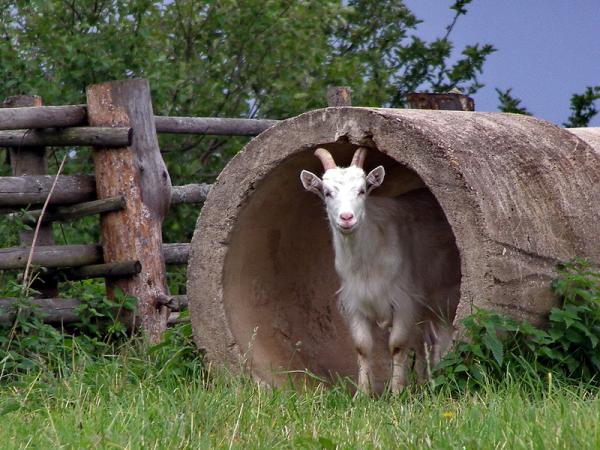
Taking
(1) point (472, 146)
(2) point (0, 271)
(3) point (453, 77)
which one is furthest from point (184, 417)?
(3) point (453, 77)

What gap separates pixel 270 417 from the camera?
550cm

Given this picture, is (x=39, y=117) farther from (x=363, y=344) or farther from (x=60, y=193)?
(x=363, y=344)

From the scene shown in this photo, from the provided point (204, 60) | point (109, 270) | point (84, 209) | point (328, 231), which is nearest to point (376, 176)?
point (328, 231)

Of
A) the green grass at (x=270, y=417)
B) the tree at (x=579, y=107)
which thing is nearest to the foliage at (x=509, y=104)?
the tree at (x=579, y=107)

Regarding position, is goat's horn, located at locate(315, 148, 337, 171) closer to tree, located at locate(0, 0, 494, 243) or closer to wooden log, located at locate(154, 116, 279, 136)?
wooden log, located at locate(154, 116, 279, 136)

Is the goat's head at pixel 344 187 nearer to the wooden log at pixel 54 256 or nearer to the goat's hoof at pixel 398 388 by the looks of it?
the goat's hoof at pixel 398 388

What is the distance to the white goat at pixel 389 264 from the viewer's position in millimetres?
6977

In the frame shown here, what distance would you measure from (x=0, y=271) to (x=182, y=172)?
3.39m

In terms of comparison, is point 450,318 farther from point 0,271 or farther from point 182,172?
point 182,172

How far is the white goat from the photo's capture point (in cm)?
698

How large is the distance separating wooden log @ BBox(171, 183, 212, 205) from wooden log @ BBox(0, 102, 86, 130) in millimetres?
1261

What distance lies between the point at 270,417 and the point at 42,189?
11.5ft

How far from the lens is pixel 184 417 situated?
5305 mm

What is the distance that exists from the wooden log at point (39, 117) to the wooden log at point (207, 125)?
41.3 inches
